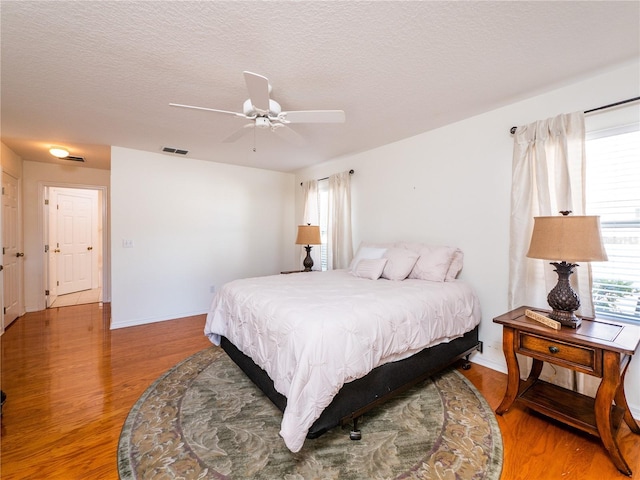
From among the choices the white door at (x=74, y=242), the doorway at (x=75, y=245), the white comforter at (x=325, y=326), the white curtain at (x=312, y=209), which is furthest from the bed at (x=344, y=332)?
the white door at (x=74, y=242)

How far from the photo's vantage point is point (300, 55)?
181cm

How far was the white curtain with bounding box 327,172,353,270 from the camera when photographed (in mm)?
4148

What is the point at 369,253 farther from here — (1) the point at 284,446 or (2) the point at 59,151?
(2) the point at 59,151

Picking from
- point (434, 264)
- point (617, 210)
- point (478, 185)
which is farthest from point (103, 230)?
point (617, 210)

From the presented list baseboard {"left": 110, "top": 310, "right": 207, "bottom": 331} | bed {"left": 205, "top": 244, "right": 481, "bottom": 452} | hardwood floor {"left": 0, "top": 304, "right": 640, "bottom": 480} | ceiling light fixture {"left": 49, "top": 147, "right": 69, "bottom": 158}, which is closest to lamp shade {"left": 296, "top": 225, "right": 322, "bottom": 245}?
bed {"left": 205, "top": 244, "right": 481, "bottom": 452}

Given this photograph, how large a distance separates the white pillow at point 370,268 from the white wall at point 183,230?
2.59m

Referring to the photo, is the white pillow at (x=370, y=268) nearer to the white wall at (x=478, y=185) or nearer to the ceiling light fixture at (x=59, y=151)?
the white wall at (x=478, y=185)

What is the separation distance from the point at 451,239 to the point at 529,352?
4.57ft

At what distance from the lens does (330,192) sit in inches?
175

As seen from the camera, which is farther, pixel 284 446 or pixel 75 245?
pixel 75 245

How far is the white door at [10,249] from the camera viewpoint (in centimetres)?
371

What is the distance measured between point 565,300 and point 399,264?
1345 mm

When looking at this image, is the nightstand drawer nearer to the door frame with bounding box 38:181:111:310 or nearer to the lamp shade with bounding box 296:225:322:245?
the lamp shade with bounding box 296:225:322:245

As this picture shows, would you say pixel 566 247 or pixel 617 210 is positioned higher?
pixel 617 210
